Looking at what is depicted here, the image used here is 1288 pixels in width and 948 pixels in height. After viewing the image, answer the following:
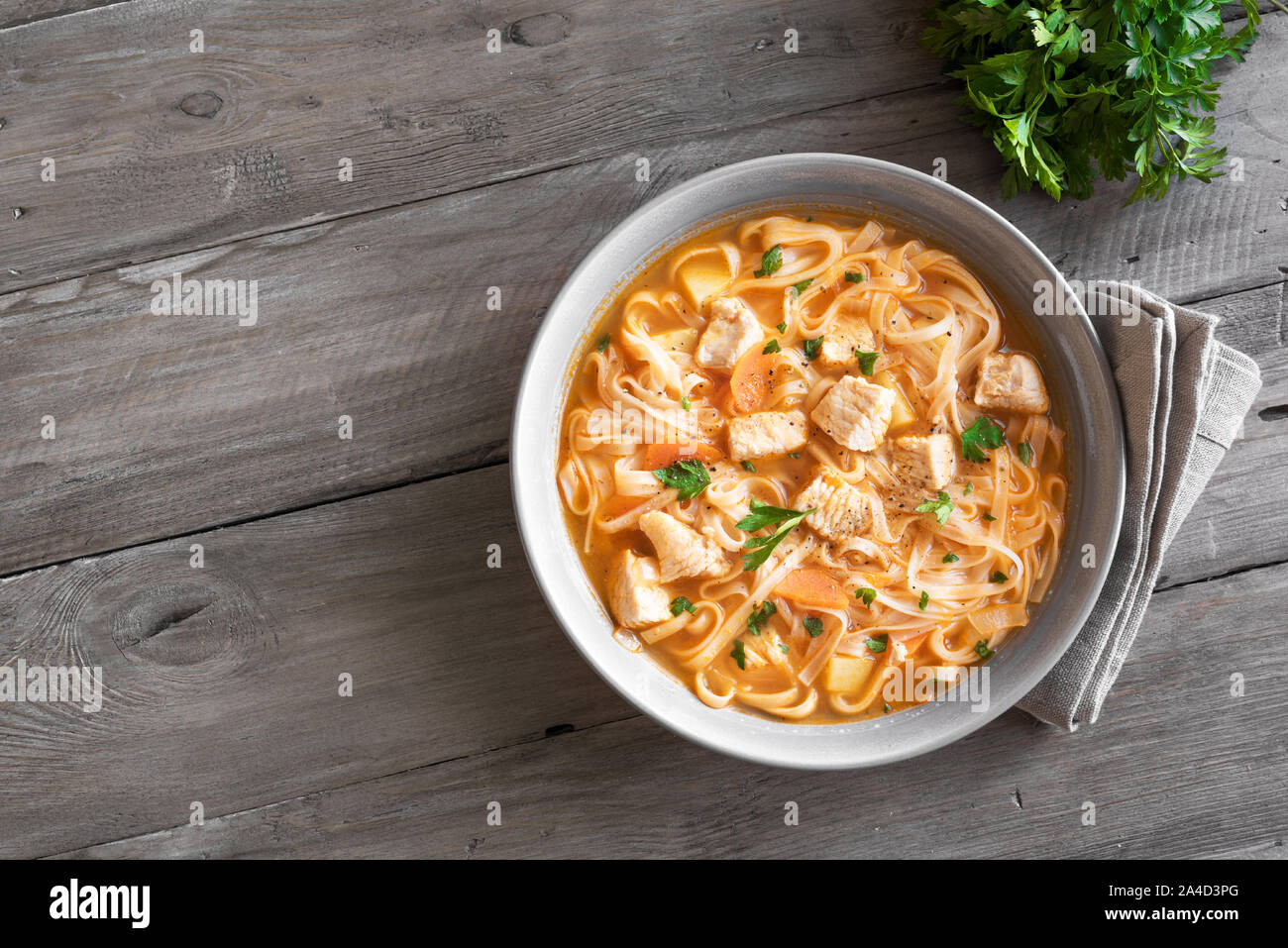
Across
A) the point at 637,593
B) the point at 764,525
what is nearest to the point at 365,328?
the point at 637,593

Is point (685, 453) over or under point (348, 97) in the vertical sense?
under

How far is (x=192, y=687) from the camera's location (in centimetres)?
390

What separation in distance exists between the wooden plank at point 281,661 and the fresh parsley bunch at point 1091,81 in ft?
8.62

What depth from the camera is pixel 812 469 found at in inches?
142

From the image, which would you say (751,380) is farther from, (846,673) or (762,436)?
(846,673)

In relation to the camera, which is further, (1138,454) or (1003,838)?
(1003,838)

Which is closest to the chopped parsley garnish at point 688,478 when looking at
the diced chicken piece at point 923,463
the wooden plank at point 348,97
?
the diced chicken piece at point 923,463

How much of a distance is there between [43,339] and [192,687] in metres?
1.71

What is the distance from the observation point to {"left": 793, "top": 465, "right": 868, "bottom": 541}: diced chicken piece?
3475mm

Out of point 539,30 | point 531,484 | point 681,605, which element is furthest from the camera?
point 539,30

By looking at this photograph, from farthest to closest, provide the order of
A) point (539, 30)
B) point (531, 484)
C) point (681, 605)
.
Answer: point (539, 30), point (681, 605), point (531, 484)

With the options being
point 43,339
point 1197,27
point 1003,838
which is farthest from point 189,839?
point 1197,27

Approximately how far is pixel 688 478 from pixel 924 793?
1846 millimetres

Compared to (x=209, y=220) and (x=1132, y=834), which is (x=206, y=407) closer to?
(x=209, y=220)
